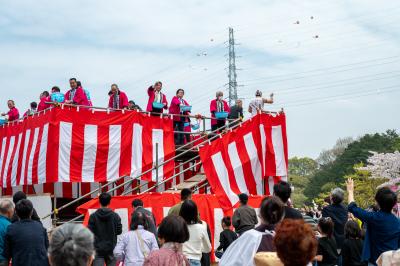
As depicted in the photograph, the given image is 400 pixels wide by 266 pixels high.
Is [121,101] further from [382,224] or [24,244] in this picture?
[382,224]

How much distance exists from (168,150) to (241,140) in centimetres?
211

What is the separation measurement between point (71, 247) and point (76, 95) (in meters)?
13.4

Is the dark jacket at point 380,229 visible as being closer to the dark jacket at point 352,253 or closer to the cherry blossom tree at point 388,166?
the dark jacket at point 352,253

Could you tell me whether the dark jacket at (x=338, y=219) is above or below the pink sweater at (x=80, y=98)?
below

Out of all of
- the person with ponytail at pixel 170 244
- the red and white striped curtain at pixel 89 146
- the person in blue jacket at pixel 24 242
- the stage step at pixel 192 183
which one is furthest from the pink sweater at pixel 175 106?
the person with ponytail at pixel 170 244

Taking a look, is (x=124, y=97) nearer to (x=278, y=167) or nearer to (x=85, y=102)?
(x=85, y=102)

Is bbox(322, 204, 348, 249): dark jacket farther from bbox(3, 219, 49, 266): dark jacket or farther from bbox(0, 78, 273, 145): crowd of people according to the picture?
bbox(0, 78, 273, 145): crowd of people

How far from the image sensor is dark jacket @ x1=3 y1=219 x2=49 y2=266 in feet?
24.3

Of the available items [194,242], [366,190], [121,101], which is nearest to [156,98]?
[121,101]

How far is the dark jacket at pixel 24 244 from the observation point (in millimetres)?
7402

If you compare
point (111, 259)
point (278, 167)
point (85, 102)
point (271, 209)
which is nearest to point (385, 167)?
point (278, 167)

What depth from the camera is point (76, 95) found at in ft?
55.0

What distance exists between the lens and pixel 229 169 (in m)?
15.7

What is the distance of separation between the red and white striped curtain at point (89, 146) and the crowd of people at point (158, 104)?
2.24 feet
